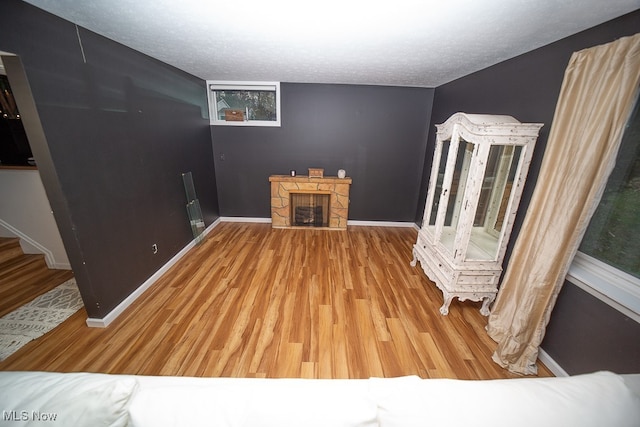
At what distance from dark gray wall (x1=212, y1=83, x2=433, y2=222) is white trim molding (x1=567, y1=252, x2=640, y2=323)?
2.71m

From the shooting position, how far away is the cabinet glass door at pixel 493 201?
1.88m

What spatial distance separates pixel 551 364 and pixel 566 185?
130cm

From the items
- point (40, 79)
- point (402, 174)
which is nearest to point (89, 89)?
point (40, 79)

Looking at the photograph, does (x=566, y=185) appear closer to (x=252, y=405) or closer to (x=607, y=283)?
(x=607, y=283)

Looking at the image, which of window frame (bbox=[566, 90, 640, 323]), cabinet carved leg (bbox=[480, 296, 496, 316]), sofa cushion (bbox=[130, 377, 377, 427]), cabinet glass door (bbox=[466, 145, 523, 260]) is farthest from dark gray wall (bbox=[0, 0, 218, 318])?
window frame (bbox=[566, 90, 640, 323])

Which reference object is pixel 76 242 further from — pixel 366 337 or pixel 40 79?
pixel 366 337

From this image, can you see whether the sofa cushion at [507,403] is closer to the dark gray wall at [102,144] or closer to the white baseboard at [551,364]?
the white baseboard at [551,364]

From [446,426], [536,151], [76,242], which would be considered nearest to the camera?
[446,426]

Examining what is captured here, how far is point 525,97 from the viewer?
201 cm

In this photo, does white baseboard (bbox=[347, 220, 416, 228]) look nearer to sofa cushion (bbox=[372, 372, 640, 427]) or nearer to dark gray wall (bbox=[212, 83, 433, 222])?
dark gray wall (bbox=[212, 83, 433, 222])

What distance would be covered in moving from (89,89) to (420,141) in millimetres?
4163

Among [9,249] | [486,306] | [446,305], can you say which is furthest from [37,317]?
[486,306]

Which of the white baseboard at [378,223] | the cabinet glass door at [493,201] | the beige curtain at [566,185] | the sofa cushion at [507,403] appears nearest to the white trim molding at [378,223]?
the white baseboard at [378,223]

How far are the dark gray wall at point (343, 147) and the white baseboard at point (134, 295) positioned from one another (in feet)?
Answer: 4.79
